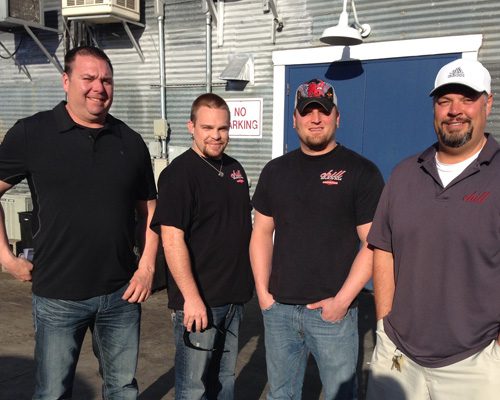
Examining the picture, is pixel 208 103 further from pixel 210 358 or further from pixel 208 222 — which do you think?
pixel 210 358

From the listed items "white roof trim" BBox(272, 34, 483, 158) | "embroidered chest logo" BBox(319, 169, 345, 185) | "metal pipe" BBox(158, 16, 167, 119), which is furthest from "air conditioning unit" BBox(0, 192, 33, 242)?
"embroidered chest logo" BBox(319, 169, 345, 185)

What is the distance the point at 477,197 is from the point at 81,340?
219 cm

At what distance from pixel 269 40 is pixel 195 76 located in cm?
138

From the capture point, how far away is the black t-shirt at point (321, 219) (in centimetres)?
258

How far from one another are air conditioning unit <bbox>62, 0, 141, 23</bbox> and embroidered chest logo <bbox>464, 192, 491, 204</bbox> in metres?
6.61

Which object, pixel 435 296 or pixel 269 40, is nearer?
pixel 435 296

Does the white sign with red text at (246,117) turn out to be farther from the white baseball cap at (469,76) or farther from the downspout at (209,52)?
the white baseball cap at (469,76)

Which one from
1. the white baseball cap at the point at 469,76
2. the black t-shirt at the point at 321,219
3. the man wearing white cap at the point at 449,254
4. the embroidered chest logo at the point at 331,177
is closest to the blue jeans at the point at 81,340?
the black t-shirt at the point at 321,219

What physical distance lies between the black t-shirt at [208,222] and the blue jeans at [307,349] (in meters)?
0.31

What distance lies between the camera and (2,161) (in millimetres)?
2562

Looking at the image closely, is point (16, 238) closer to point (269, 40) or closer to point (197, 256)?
point (269, 40)

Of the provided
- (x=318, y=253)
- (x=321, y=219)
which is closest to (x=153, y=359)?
(x=318, y=253)

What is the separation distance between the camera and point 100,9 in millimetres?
7273

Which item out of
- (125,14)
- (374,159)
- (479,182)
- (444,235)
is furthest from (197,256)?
(125,14)
